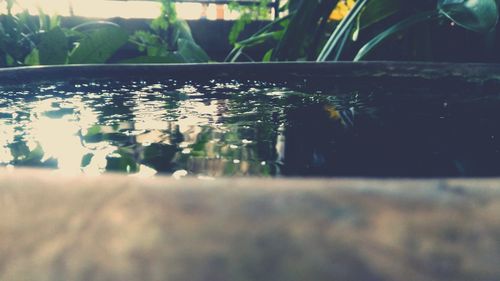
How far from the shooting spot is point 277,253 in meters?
0.08

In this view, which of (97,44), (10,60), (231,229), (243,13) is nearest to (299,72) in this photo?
(97,44)

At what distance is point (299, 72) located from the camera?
688mm

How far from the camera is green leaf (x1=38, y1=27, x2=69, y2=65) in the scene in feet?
3.25

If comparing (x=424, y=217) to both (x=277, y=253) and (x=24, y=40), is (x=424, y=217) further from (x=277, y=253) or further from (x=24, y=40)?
(x=24, y=40)

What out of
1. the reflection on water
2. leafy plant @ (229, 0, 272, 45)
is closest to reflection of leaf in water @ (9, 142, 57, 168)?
the reflection on water

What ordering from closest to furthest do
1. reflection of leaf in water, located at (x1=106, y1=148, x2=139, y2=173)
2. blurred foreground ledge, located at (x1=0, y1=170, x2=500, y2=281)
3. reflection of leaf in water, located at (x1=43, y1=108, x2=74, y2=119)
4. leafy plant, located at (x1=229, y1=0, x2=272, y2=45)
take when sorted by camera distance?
blurred foreground ledge, located at (x1=0, y1=170, x2=500, y2=281) → reflection of leaf in water, located at (x1=106, y1=148, x2=139, y2=173) → reflection of leaf in water, located at (x1=43, y1=108, x2=74, y2=119) → leafy plant, located at (x1=229, y1=0, x2=272, y2=45)

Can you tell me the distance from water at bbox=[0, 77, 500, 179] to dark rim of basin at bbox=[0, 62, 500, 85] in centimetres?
1

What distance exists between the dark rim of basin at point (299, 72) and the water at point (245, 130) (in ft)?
0.05

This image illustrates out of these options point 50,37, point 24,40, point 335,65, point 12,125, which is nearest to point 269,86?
point 335,65

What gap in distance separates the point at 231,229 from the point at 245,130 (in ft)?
1.21

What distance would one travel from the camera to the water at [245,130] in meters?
0.34

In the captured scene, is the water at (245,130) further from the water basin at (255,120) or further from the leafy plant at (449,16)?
the leafy plant at (449,16)

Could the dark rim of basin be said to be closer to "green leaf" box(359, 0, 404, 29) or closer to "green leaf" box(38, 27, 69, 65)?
"green leaf" box(359, 0, 404, 29)

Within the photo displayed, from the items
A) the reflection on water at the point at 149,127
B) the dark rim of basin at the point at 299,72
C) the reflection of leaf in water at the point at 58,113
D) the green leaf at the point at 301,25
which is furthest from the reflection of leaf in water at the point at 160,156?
the green leaf at the point at 301,25
